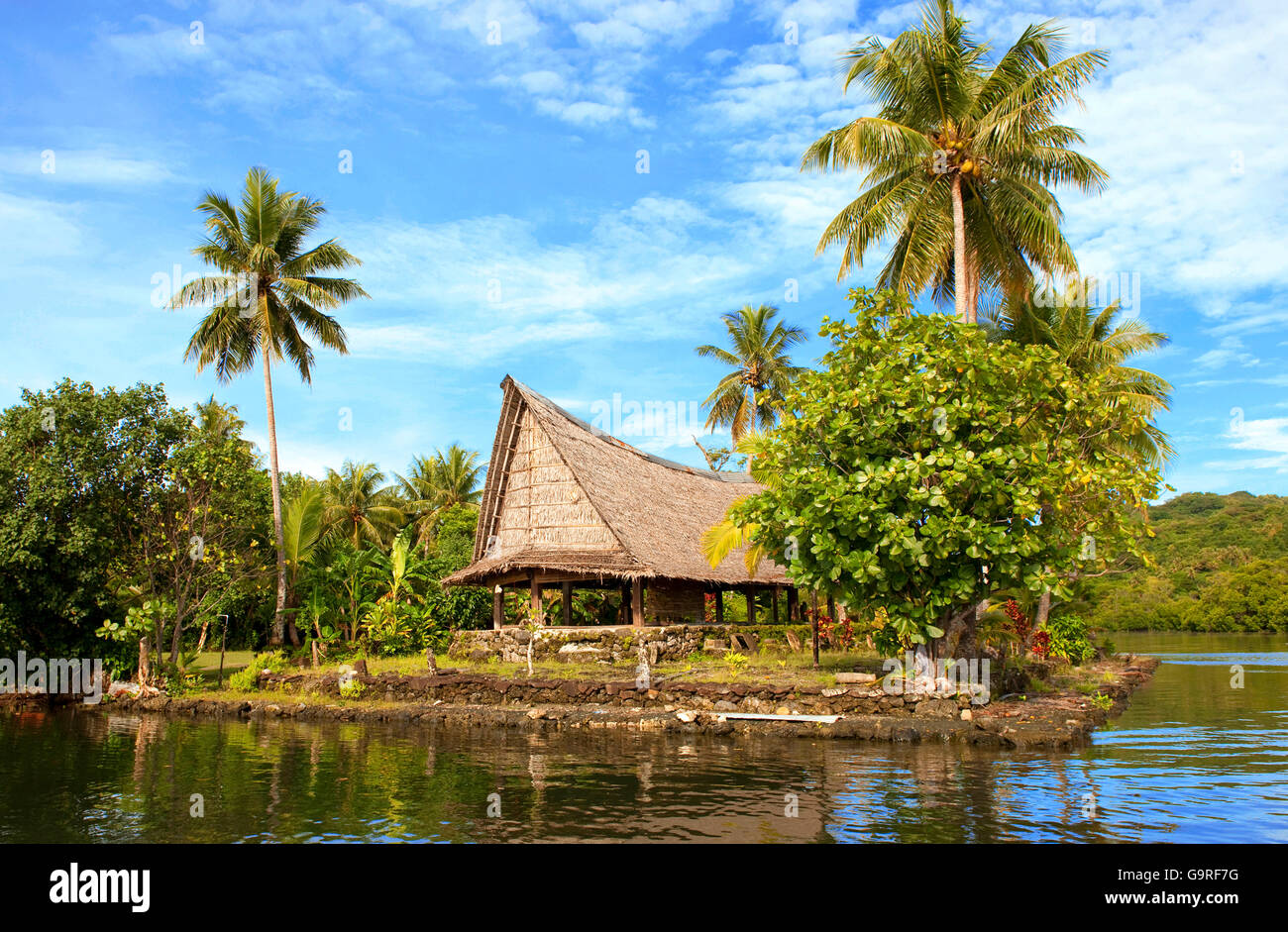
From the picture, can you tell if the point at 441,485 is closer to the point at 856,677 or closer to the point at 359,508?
the point at 359,508

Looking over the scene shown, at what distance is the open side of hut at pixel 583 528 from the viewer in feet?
70.5

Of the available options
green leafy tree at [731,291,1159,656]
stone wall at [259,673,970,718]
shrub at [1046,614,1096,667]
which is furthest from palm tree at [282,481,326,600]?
shrub at [1046,614,1096,667]

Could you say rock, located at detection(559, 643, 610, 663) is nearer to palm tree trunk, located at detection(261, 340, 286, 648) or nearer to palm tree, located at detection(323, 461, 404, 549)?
palm tree trunk, located at detection(261, 340, 286, 648)

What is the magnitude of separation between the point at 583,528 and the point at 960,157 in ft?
40.8

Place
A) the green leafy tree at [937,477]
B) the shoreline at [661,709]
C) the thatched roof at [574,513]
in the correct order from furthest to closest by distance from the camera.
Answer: the thatched roof at [574,513], the shoreline at [661,709], the green leafy tree at [937,477]

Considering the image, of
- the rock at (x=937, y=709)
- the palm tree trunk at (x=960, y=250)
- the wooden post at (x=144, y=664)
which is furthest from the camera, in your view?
the wooden post at (x=144, y=664)

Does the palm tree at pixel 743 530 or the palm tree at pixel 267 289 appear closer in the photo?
the palm tree at pixel 743 530

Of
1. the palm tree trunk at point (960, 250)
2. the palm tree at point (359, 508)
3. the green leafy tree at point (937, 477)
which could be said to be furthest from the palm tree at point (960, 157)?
the palm tree at point (359, 508)

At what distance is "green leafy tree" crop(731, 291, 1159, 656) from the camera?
12102 mm

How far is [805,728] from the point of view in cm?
1334

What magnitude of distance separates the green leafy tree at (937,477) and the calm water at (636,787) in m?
2.48

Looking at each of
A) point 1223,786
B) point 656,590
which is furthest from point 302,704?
point 1223,786

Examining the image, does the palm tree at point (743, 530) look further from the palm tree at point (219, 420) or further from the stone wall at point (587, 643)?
the palm tree at point (219, 420)
